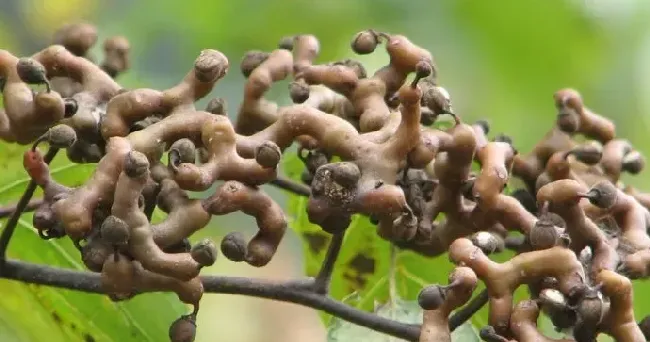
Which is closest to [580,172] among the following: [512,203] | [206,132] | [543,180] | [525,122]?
[543,180]

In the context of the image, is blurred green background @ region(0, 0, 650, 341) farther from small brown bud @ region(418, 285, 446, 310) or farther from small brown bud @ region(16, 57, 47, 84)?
small brown bud @ region(418, 285, 446, 310)

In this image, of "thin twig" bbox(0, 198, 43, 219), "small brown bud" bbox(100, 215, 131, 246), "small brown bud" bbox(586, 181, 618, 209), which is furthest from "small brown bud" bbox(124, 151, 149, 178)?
"small brown bud" bbox(586, 181, 618, 209)

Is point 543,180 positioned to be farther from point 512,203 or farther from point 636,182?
point 636,182

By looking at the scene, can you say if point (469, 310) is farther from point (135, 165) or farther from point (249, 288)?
point (135, 165)

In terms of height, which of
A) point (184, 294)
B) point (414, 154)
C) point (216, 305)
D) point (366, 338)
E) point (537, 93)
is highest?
point (414, 154)

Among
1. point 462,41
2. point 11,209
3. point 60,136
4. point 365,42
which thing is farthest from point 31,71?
point 462,41

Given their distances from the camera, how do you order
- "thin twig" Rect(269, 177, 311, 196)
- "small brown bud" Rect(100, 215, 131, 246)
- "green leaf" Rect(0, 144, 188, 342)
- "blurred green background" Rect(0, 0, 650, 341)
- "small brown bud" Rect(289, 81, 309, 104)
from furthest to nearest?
"blurred green background" Rect(0, 0, 650, 341) → "green leaf" Rect(0, 144, 188, 342) → "thin twig" Rect(269, 177, 311, 196) → "small brown bud" Rect(289, 81, 309, 104) → "small brown bud" Rect(100, 215, 131, 246)
